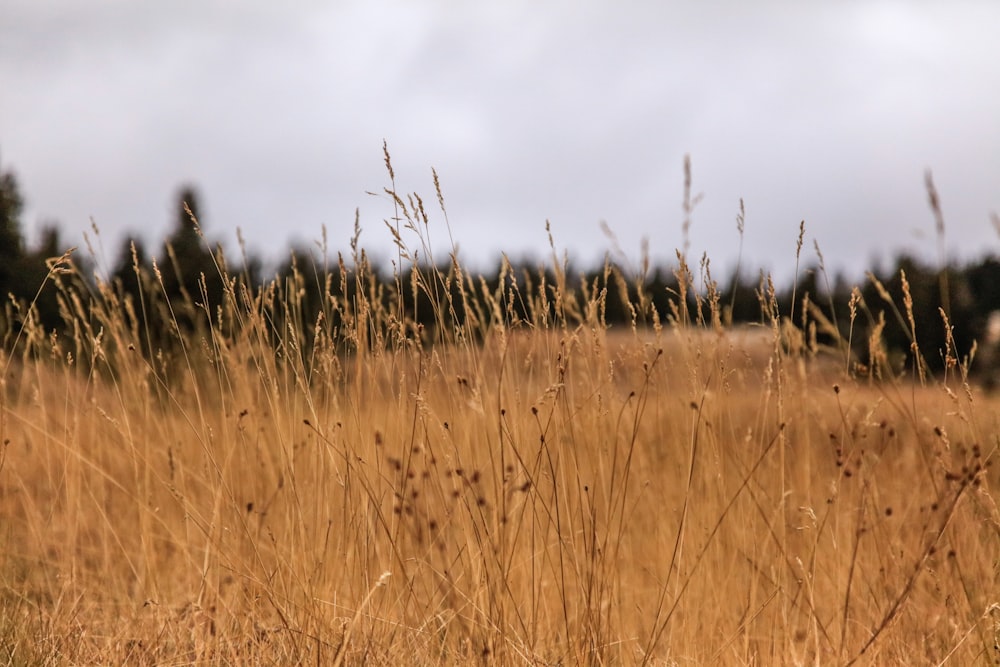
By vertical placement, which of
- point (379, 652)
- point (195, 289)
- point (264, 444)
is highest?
point (195, 289)

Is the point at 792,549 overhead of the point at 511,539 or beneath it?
beneath

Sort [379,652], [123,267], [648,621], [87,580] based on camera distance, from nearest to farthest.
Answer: [379,652] < [648,621] < [87,580] < [123,267]

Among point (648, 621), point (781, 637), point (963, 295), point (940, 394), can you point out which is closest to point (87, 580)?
point (648, 621)

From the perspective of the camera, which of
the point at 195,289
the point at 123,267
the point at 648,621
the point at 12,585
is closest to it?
the point at 648,621

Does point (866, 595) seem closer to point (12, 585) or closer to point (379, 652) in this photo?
point (379, 652)

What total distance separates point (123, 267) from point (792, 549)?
18.4 m

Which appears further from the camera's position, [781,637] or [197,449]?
[197,449]

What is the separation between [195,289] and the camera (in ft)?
46.6

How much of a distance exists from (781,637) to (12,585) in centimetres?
251

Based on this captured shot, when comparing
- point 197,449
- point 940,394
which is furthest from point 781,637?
point 197,449

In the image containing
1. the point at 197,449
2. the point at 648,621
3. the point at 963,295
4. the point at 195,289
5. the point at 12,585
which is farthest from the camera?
the point at 195,289

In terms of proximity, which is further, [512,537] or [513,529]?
[512,537]

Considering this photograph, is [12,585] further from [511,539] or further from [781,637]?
[781,637]

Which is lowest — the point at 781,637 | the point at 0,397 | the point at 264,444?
A: the point at 781,637
